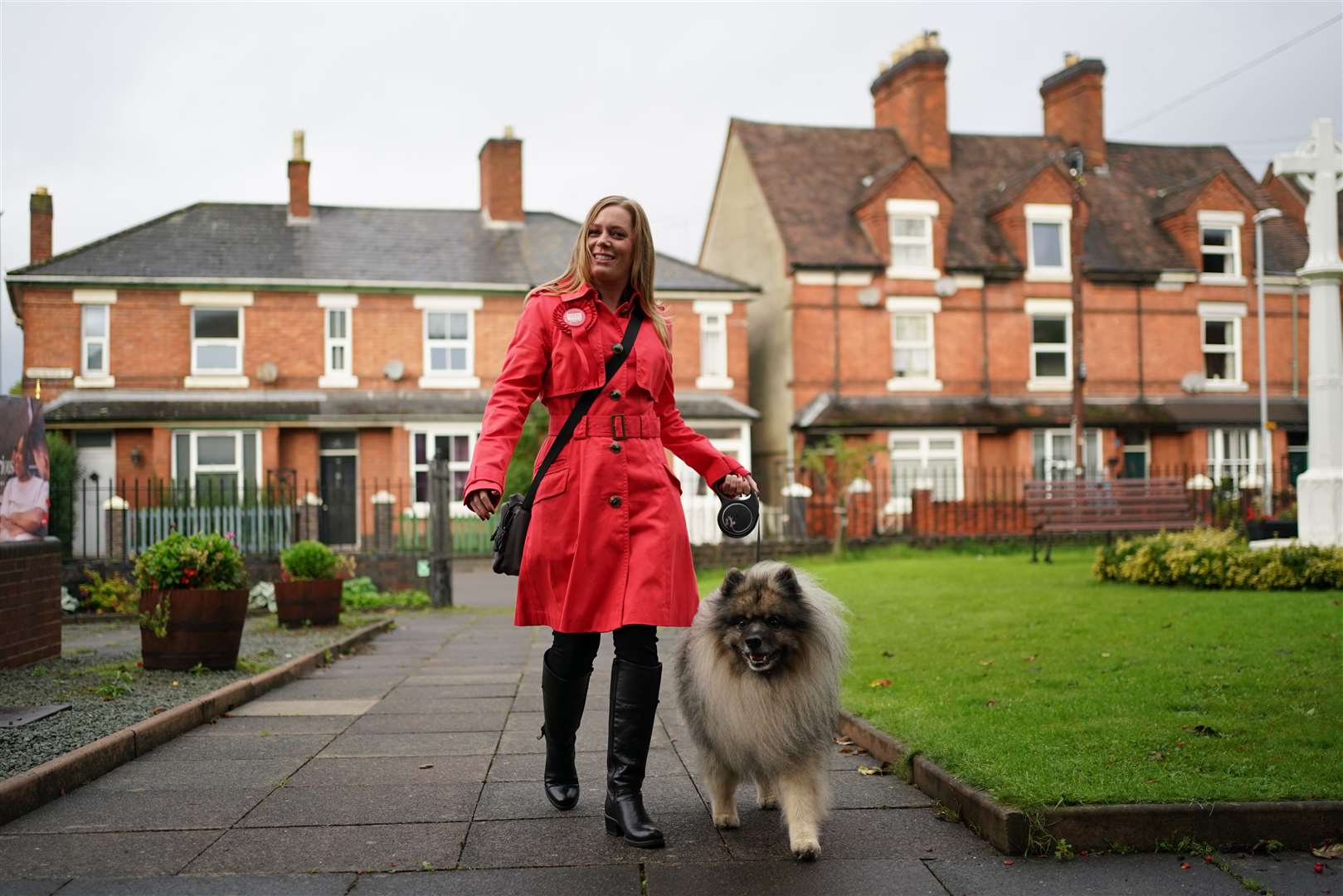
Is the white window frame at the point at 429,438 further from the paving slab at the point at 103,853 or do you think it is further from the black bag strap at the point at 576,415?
the black bag strap at the point at 576,415

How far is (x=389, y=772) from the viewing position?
19.1 feet

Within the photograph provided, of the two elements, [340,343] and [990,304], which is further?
[990,304]

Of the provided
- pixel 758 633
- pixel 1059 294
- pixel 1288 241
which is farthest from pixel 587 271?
pixel 1288 241

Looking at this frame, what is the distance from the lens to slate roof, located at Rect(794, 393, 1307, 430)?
1193 inches

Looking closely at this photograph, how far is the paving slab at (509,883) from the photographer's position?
155 inches

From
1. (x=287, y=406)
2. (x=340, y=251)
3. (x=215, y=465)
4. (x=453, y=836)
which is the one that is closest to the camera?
(x=453, y=836)

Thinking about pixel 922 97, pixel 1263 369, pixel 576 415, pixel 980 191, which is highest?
pixel 922 97

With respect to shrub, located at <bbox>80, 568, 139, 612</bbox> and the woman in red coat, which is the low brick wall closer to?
shrub, located at <bbox>80, 568, 139, 612</bbox>

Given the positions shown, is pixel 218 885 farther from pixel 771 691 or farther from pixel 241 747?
pixel 241 747

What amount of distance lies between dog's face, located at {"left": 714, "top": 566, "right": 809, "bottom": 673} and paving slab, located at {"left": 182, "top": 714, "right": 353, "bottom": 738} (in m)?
3.30

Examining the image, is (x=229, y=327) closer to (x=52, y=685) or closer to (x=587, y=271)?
(x=52, y=685)

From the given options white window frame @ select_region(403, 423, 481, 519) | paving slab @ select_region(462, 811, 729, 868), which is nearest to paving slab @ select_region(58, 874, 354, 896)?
paving slab @ select_region(462, 811, 729, 868)

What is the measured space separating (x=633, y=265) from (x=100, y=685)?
16.8 feet

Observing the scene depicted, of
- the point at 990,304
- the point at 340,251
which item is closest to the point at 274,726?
the point at 340,251
